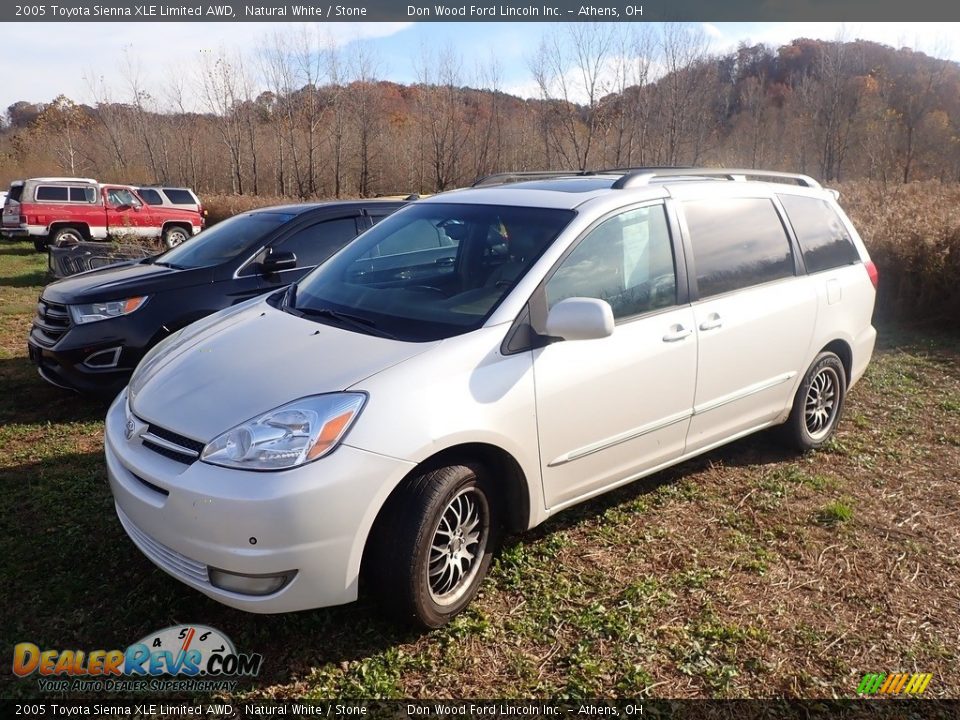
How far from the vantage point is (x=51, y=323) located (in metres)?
5.59

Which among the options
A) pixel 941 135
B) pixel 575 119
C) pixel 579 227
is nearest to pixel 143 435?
pixel 579 227

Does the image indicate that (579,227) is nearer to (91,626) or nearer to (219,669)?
(219,669)

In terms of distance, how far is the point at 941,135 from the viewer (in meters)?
39.0

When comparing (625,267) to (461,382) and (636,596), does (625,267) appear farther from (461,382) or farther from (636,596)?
(636,596)

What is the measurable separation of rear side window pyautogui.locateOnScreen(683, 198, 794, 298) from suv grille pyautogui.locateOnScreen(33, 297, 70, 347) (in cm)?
468

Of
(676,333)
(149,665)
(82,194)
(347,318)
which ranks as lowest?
(149,665)

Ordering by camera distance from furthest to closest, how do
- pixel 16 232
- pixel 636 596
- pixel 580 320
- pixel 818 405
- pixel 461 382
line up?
pixel 16 232
pixel 818 405
pixel 636 596
pixel 580 320
pixel 461 382

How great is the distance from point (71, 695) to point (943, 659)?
11.0 ft

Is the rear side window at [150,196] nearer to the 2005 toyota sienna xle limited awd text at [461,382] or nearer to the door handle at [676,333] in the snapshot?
the 2005 toyota sienna xle limited awd text at [461,382]

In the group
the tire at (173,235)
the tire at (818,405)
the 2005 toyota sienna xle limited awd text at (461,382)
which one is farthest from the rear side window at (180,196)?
the tire at (818,405)

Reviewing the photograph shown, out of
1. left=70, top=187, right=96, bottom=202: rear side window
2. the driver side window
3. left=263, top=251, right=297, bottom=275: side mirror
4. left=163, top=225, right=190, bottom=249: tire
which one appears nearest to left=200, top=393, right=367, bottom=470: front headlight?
the driver side window

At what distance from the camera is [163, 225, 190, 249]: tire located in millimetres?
19766

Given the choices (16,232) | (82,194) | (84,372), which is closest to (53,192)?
(82,194)

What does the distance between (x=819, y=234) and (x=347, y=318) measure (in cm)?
322
